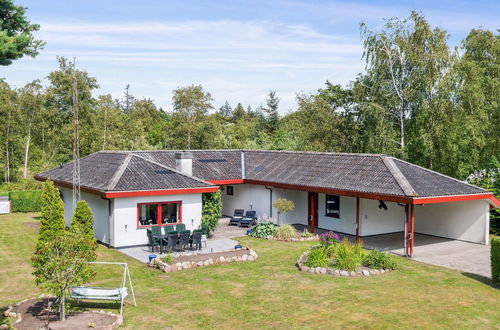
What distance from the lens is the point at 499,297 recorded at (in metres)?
14.2

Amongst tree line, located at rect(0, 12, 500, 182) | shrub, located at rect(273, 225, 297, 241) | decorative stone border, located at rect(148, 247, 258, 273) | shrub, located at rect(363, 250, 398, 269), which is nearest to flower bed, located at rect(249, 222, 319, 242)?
shrub, located at rect(273, 225, 297, 241)

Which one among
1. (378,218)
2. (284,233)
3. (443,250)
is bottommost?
(443,250)

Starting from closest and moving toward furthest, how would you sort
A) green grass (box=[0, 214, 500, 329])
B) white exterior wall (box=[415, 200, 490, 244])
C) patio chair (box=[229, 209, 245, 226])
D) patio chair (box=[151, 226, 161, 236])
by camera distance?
1. green grass (box=[0, 214, 500, 329])
2. patio chair (box=[151, 226, 161, 236])
3. white exterior wall (box=[415, 200, 490, 244])
4. patio chair (box=[229, 209, 245, 226])

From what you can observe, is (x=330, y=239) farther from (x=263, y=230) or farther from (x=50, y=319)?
(x=50, y=319)

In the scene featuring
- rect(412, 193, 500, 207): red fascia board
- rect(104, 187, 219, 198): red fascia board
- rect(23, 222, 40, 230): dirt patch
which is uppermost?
rect(104, 187, 219, 198): red fascia board

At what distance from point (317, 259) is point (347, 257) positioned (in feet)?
3.40

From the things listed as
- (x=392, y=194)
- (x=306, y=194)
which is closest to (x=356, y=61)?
(x=306, y=194)

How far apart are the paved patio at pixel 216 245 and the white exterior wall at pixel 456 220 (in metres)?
8.95

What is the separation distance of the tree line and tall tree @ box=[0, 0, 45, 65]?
77.7 ft

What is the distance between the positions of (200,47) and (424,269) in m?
21.8

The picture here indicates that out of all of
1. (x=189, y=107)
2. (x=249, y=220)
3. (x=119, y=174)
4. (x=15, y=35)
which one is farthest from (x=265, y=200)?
(x=189, y=107)

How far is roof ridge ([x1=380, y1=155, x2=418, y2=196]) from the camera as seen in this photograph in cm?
1881

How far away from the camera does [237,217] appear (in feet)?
88.8

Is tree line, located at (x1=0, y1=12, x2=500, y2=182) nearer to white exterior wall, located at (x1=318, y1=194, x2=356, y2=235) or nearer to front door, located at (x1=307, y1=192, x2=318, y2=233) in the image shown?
white exterior wall, located at (x1=318, y1=194, x2=356, y2=235)
